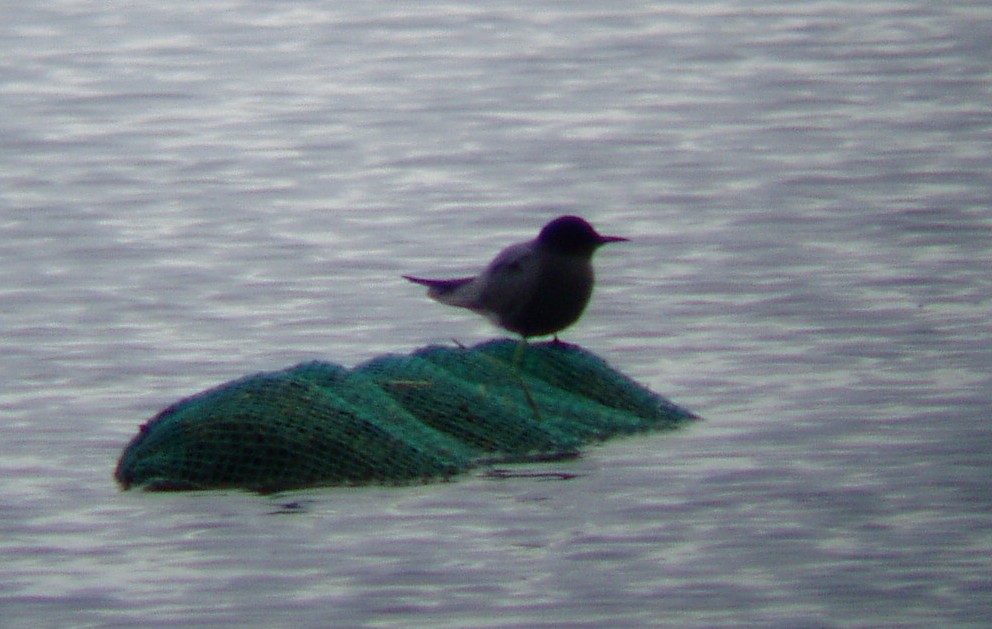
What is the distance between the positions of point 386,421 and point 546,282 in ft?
4.02

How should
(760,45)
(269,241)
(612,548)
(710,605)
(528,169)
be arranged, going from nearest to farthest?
(710,605), (612,548), (269,241), (528,169), (760,45)

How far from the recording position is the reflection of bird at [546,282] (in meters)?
11.0

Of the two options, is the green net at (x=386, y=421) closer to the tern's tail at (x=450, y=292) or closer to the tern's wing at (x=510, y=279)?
the tern's wing at (x=510, y=279)

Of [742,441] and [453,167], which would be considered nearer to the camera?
[742,441]

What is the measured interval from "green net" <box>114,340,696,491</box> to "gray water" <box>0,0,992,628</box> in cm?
14

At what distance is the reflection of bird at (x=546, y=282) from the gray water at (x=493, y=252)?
695mm

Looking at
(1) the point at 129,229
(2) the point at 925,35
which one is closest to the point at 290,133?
(1) the point at 129,229

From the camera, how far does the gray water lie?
359 inches

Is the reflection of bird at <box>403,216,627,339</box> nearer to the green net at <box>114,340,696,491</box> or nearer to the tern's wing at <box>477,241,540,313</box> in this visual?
the tern's wing at <box>477,241,540,313</box>

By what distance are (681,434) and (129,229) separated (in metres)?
7.29

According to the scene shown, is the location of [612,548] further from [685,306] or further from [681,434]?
[685,306]

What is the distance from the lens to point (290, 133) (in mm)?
21844

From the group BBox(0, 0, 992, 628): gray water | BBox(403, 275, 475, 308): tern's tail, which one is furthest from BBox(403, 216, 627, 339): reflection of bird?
BBox(0, 0, 992, 628): gray water

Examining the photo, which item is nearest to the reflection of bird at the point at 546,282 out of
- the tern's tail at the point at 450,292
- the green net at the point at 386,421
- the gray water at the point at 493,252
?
the green net at the point at 386,421
